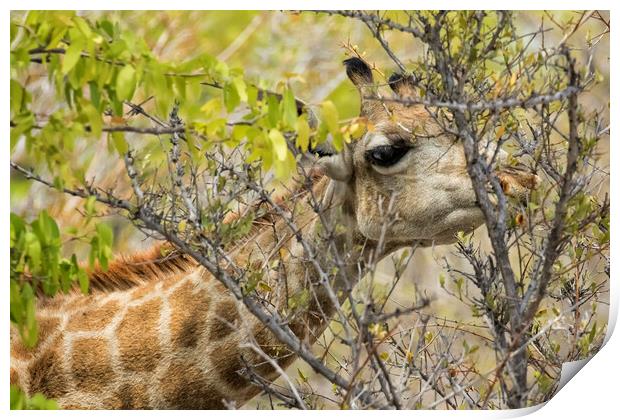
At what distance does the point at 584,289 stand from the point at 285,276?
4.97 ft

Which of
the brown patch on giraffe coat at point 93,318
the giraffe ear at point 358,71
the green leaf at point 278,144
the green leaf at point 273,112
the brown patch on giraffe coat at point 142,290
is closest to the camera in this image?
the green leaf at point 278,144

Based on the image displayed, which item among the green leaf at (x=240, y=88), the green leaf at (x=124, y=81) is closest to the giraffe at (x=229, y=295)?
the green leaf at (x=240, y=88)

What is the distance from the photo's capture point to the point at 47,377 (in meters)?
4.52

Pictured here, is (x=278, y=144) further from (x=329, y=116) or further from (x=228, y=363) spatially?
(x=228, y=363)

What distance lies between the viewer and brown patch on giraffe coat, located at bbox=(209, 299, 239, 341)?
461cm

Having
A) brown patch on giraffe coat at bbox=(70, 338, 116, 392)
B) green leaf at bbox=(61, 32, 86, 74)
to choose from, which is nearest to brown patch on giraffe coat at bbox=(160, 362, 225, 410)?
brown patch on giraffe coat at bbox=(70, 338, 116, 392)

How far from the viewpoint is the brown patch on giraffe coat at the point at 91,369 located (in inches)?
179

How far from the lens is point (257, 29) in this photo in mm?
6848

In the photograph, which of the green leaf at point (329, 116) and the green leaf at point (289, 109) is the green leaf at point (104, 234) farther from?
the green leaf at point (329, 116)

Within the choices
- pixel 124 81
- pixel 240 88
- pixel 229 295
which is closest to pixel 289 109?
pixel 240 88

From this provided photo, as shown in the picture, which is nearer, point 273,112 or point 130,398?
point 273,112

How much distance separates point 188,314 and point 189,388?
33cm

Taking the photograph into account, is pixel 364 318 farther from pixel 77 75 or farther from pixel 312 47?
pixel 312 47

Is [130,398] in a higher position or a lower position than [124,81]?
lower
